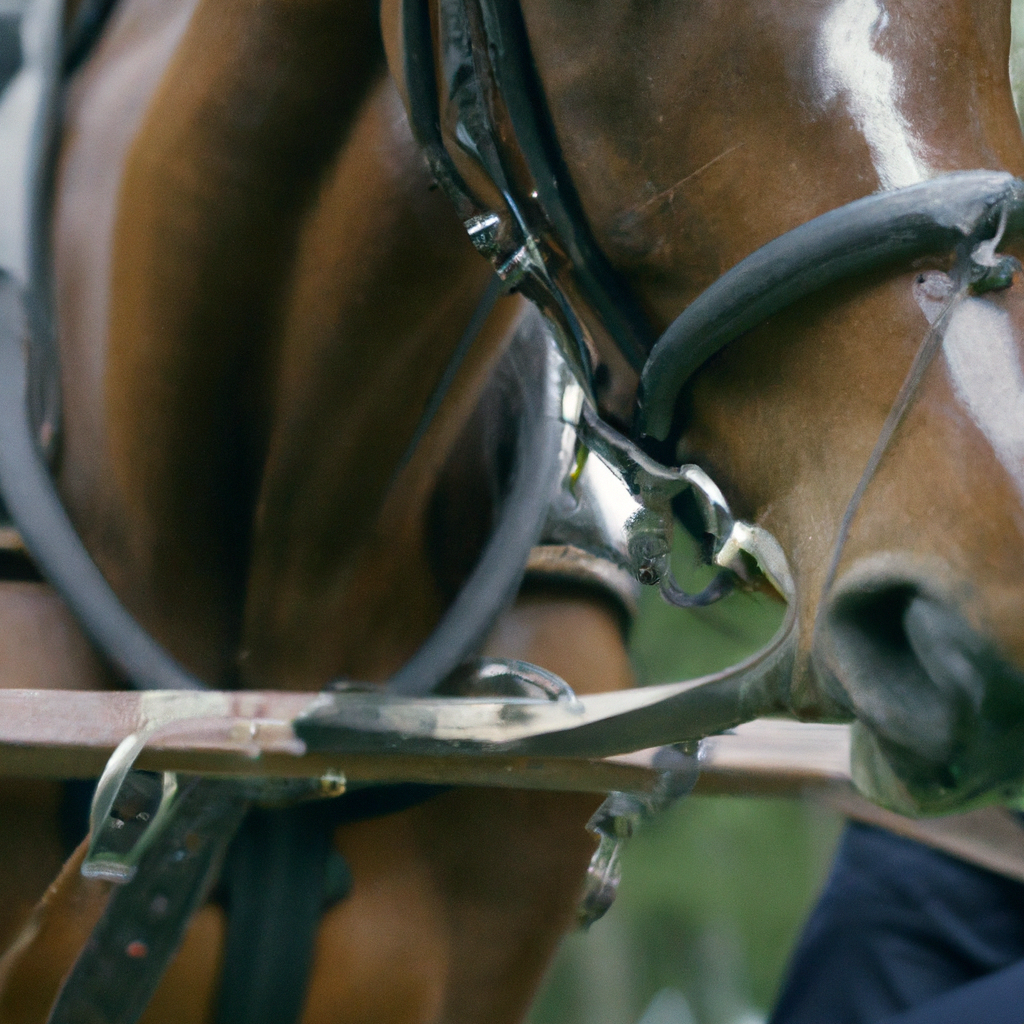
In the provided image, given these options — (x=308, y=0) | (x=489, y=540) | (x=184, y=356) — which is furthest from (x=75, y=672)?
(x=308, y=0)

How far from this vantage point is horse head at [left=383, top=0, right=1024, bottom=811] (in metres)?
0.60

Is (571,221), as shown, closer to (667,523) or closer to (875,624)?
(667,523)

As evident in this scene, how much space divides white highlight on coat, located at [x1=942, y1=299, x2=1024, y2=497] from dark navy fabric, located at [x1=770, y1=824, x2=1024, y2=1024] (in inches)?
31.1

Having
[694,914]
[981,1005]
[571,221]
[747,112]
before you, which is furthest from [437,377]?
[694,914]

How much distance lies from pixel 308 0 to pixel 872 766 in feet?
2.23

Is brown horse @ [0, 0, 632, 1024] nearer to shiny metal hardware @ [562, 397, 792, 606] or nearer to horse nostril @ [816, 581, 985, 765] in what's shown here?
shiny metal hardware @ [562, 397, 792, 606]

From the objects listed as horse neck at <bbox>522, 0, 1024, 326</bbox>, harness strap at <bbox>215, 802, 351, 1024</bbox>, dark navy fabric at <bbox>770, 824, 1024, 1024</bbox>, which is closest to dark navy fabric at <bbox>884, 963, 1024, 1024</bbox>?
dark navy fabric at <bbox>770, 824, 1024, 1024</bbox>

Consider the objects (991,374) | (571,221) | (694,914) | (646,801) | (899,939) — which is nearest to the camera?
(991,374)

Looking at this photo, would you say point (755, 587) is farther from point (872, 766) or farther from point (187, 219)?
point (187, 219)

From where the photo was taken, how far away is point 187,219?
1.06m

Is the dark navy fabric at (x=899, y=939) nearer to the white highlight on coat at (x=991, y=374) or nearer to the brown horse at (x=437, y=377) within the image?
the brown horse at (x=437, y=377)

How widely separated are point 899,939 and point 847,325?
852 millimetres

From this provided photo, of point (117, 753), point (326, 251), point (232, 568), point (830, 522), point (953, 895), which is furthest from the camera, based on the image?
point (953, 895)

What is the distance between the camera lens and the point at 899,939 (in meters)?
1.30
